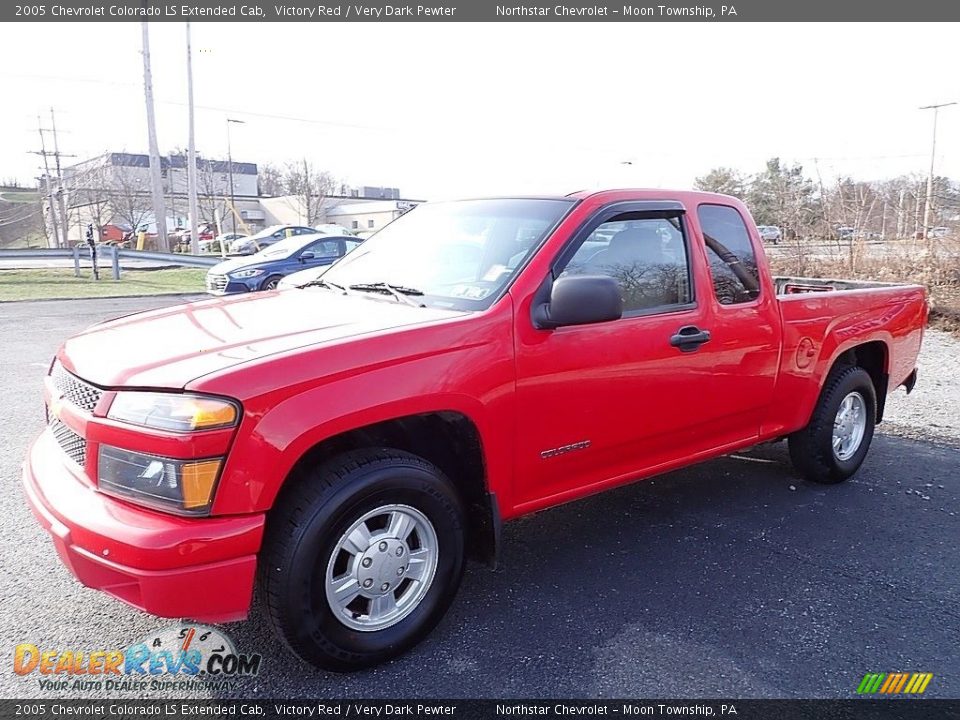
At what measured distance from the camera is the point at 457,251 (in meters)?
3.58

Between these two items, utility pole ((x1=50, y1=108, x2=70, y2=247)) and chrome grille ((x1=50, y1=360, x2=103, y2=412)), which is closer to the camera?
chrome grille ((x1=50, y1=360, x2=103, y2=412))

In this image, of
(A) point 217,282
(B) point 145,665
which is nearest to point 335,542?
(B) point 145,665

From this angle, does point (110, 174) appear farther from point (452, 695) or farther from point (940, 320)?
point (452, 695)

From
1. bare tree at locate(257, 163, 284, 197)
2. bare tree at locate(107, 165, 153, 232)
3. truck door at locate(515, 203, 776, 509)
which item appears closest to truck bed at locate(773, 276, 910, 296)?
truck door at locate(515, 203, 776, 509)

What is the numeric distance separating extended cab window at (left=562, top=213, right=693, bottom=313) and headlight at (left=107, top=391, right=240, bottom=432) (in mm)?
1668

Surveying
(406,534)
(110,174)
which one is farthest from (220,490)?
(110,174)

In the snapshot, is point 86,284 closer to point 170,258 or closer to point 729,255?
point 170,258

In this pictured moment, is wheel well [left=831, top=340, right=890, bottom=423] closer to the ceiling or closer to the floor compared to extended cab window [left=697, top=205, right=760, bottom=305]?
closer to the floor

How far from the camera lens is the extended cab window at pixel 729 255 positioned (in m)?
3.94

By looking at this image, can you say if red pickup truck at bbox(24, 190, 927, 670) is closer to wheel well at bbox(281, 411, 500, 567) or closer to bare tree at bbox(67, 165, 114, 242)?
wheel well at bbox(281, 411, 500, 567)

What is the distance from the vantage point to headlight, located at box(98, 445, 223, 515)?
2.30m

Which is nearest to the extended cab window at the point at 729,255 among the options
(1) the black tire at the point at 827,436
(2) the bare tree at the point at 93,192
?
(1) the black tire at the point at 827,436

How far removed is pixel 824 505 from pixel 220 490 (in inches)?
149

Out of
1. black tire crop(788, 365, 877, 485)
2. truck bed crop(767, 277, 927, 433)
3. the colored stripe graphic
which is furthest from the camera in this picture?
black tire crop(788, 365, 877, 485)
